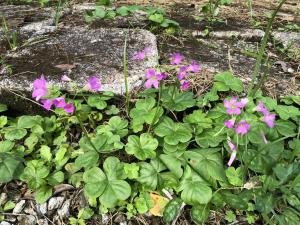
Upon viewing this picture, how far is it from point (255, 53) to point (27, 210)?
1.70m

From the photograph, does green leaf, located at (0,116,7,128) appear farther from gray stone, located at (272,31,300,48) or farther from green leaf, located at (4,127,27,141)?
gray stone, located at (272,31,300,48)

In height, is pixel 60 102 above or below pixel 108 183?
above

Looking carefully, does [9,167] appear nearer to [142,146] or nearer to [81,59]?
[142,146]

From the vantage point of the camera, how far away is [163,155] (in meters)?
1.86

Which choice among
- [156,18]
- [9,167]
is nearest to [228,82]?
[156,18]

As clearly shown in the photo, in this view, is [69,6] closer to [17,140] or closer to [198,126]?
[17,140]

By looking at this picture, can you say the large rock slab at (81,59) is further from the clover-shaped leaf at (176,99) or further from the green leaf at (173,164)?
the green leaf at (173,164)

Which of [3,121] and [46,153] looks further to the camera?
[3,121]

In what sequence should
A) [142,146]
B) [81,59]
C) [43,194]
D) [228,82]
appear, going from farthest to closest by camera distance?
[81,59]
[228,82]
[142,146]
[43,194]

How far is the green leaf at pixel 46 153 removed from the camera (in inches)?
75.3

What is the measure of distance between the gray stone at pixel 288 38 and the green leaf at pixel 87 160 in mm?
1630

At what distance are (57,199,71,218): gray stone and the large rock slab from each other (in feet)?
2.07

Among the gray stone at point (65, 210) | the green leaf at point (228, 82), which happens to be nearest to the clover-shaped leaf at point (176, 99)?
the green leaf at point (228, 82)

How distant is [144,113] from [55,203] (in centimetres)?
60
